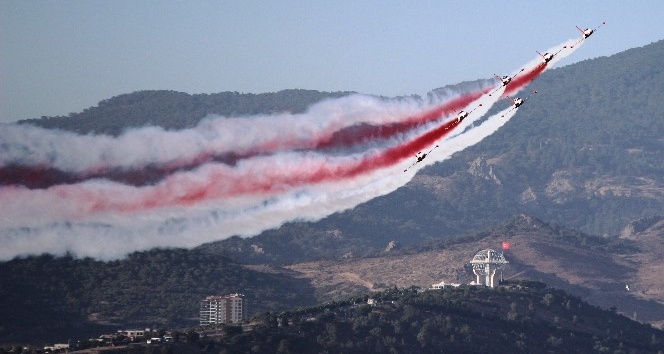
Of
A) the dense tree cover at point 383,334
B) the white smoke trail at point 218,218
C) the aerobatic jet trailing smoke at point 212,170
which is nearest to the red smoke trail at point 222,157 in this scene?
the aerobatic jet trailing smoke at point 212,170

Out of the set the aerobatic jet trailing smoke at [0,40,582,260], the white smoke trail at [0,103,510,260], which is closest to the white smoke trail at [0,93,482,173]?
the aerobatic jet trailing smoke at [0,40,582,260]

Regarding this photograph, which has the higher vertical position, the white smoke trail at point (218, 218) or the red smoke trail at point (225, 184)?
the red smoke trail at point (225, 184)

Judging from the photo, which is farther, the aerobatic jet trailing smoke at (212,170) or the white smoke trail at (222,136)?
the white smoke trail at (222,136)

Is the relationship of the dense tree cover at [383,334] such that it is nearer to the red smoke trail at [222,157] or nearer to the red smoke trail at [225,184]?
the red smoke trail at [225,184]

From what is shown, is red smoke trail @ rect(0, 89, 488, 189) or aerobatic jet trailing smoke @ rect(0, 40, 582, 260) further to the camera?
aerobatic jet trailing smoke @ rect(0, 40, 582, 260)

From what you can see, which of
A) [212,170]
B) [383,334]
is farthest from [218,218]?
Answer: [383,334]

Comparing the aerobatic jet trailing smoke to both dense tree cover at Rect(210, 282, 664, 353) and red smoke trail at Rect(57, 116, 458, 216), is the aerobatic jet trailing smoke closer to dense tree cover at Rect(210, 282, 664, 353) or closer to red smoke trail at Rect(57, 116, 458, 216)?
red smoke trail at Rect(57, 116, 458, 216)

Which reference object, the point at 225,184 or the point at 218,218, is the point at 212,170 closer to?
the point at 225,184

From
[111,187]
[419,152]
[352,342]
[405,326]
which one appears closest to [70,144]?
[111,187]
